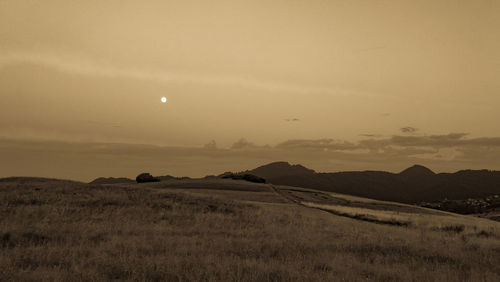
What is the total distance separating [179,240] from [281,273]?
7033 millimetres

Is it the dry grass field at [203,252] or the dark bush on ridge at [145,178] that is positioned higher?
the dark bush on ridge at [145,178]

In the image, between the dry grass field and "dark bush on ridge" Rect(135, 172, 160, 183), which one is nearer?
the dry grass field

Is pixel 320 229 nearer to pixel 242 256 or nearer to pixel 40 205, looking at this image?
pixel 242 256

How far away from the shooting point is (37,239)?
1639cm

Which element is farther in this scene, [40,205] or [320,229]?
[40,205]

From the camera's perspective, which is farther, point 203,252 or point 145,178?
point 145,178

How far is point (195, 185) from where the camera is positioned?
238 feet

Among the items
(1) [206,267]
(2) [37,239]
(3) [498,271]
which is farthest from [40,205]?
(3) [498,271]

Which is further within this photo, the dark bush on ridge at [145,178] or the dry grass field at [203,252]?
the dark bush on ridge at [145,178]

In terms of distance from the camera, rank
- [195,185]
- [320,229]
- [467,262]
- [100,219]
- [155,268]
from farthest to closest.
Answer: [195,185], [100,219], [320,229], [467,262], [155,268]

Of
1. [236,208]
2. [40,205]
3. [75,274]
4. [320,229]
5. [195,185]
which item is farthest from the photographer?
[195,185]

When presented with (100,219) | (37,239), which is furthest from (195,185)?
(37,239)

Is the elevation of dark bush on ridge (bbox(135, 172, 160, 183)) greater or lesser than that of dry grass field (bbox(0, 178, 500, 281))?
greater

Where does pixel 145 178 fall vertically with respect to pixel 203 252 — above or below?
above
